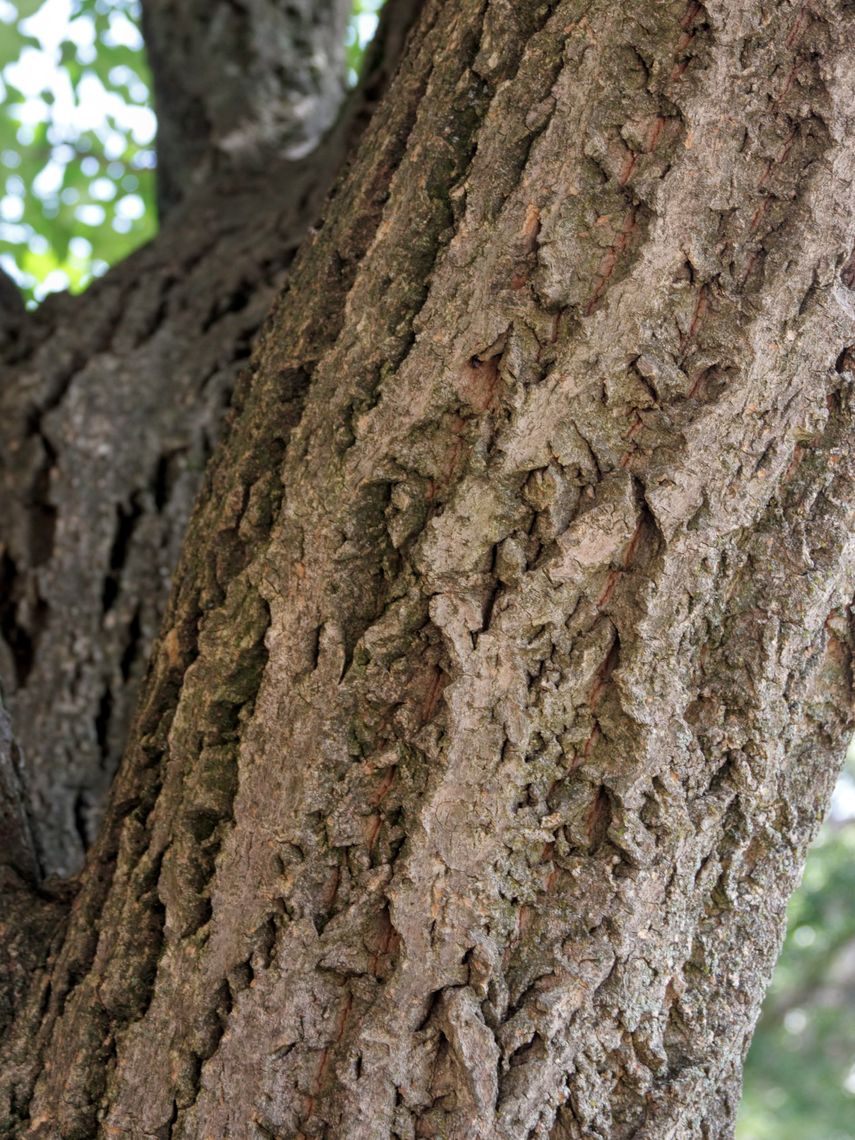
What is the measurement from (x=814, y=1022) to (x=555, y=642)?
372 inches

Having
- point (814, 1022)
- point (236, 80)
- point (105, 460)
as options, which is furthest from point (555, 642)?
point (814, 1022)

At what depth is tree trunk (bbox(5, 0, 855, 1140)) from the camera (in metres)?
1.12

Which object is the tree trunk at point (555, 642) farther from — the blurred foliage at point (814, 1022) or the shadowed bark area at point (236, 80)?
the blurred foliage at point (814, 1022)

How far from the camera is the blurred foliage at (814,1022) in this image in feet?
24.3

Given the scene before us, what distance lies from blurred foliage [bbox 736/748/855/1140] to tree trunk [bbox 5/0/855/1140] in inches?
252

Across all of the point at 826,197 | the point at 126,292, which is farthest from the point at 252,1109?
the point at 126,292

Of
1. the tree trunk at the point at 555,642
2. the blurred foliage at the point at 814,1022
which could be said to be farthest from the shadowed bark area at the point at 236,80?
the blurred foliage at the point at 814,1022

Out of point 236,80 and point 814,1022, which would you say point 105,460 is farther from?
point 814,1022

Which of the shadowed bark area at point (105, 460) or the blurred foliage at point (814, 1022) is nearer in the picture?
the shadowed bark area at point (105, 460)

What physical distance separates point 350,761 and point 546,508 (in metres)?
0.35

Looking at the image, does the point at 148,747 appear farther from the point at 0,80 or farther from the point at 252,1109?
the point at 0,80

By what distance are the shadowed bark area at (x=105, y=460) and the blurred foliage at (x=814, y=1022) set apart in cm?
594

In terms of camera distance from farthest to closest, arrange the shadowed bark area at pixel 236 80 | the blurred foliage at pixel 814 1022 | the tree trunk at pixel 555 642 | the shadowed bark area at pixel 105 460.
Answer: the blurred foliage at pixel 814 1022, the shadowed bark area at pixel 236 80, the shadowed bark area at pixel 105 460, the tree trunk at pixel 555 642

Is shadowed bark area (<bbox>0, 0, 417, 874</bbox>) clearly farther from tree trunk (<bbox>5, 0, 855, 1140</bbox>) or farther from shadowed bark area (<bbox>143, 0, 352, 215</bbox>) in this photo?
tree trunk (<bbox>5, 0, 855, 1140</bbox>)
